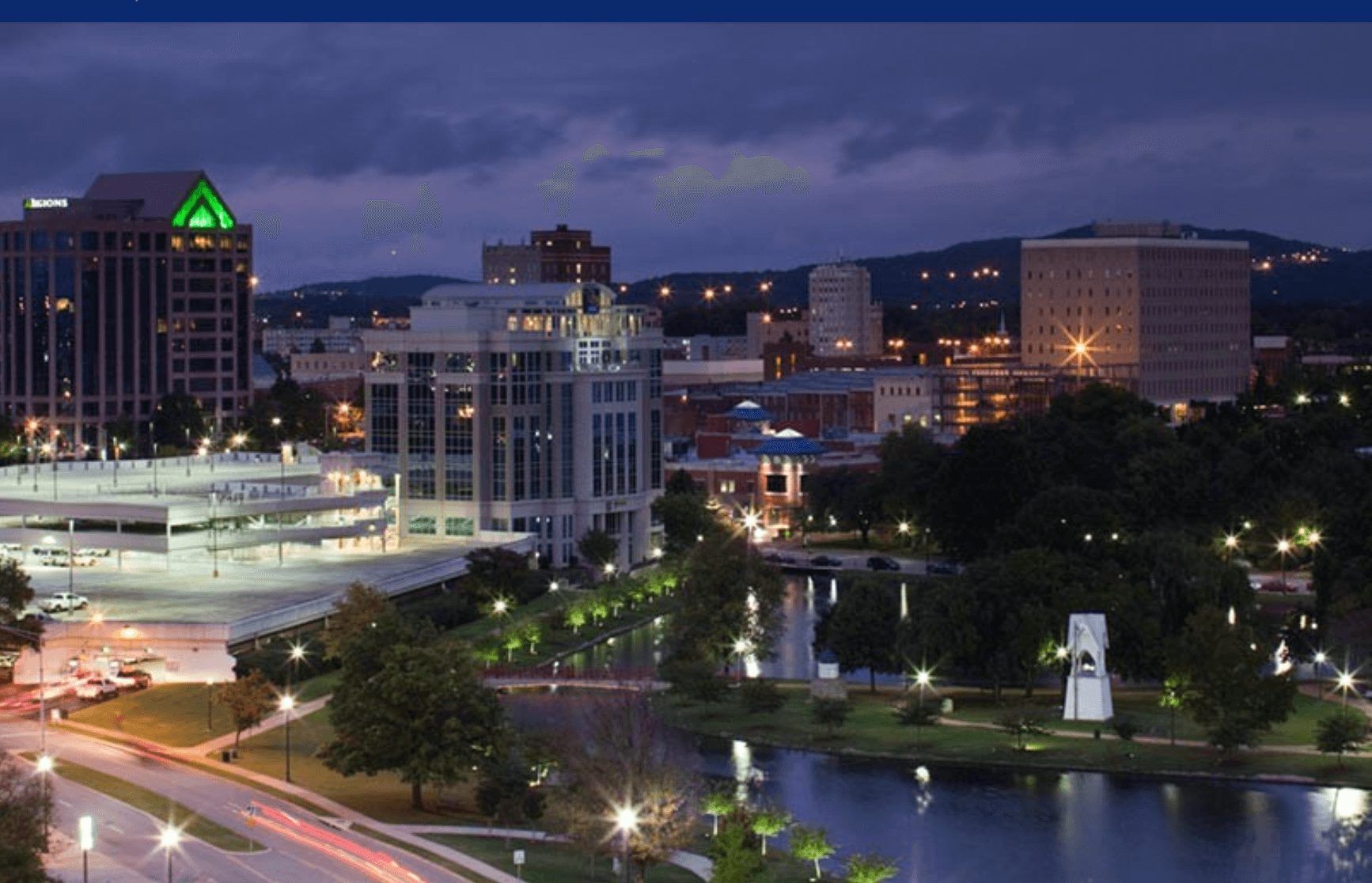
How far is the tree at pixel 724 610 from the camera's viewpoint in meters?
64.8

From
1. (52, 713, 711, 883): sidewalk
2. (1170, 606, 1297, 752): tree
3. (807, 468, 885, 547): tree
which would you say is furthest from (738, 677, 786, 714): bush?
(807, 468, 885, 547): tree

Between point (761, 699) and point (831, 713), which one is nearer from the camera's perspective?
point (831, 713)

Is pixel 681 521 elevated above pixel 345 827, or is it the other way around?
pixel 681 521

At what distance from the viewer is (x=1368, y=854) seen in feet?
152

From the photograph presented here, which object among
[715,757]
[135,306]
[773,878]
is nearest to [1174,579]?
[715,757]

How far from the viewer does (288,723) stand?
169ft

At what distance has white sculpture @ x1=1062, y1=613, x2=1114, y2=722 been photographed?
57.4m

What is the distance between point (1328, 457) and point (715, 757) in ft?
153

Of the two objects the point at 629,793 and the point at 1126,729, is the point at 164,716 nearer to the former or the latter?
the point at 629,793

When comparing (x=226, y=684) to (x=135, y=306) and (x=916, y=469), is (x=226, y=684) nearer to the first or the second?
(x=916, y=469)

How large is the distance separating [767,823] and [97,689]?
19013mm

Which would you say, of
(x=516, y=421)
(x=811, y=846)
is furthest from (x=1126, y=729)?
(x=516, y=421)

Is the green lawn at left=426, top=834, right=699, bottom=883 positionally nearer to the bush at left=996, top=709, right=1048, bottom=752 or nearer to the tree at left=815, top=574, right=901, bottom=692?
the bush at left=996, top=709, right=1048, bottom=752

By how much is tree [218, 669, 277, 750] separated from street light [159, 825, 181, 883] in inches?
347
